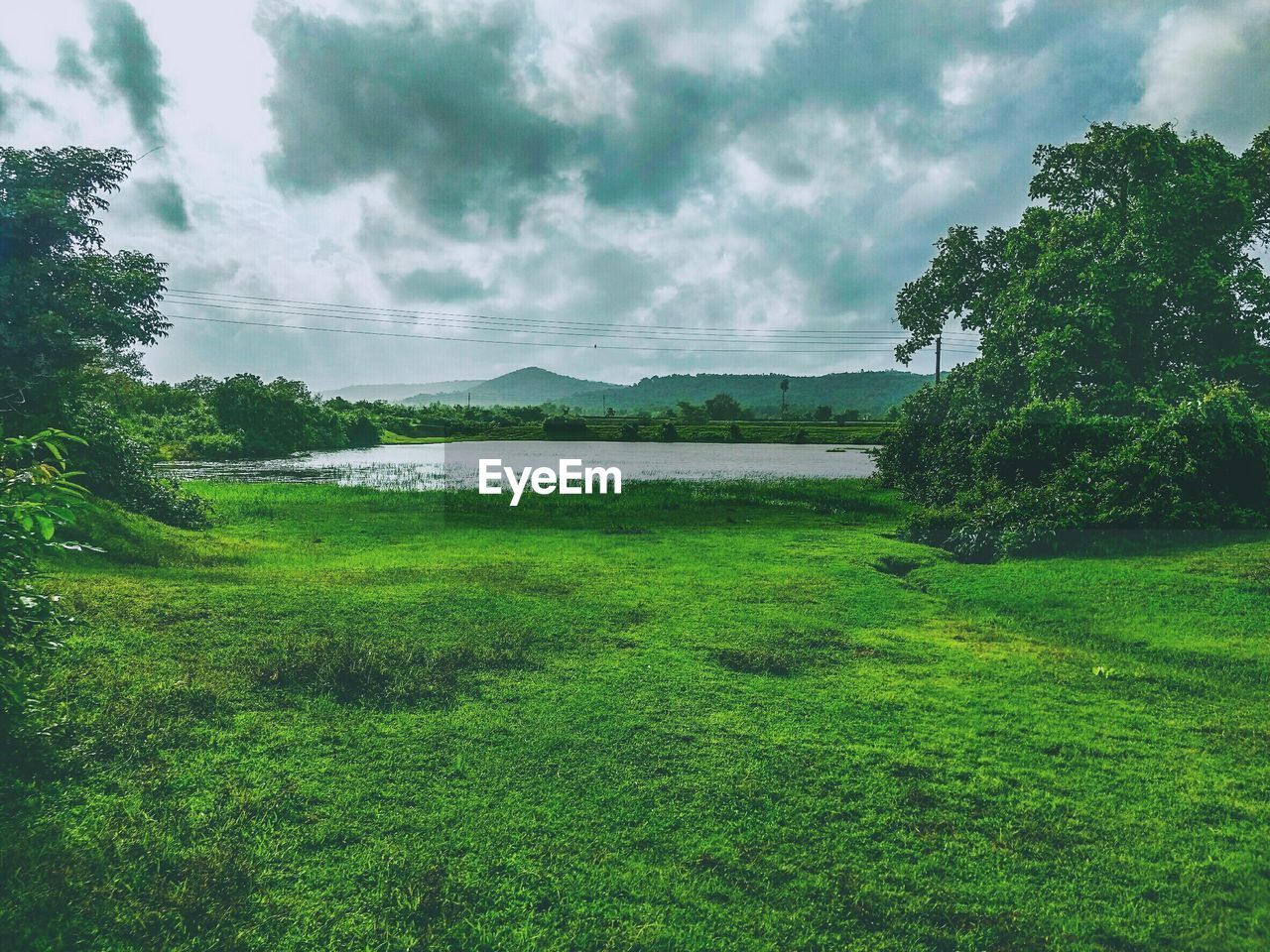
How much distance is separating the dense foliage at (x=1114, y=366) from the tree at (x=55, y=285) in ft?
72.0

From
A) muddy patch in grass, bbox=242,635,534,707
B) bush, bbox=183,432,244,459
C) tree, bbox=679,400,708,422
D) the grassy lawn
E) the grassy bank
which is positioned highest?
tree, bbox=679,400,708,422

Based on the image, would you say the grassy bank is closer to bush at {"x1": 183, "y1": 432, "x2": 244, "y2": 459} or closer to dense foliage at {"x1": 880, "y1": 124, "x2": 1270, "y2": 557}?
bush at {"x1": 183, "y1": 432, "x2": 244, "y2": 459}

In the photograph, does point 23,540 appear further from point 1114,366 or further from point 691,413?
point 691,413

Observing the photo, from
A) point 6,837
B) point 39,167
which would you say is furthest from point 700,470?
point 6,837

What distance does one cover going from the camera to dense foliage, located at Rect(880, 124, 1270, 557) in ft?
47.7

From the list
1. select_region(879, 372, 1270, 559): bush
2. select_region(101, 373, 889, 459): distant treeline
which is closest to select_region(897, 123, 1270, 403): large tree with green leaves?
select_region(879, 372, 1270, 559): bush

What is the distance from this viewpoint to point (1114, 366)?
25281mm

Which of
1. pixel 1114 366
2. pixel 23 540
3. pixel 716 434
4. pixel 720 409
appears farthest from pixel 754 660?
pixel 720 409

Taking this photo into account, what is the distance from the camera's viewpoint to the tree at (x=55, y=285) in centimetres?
1549

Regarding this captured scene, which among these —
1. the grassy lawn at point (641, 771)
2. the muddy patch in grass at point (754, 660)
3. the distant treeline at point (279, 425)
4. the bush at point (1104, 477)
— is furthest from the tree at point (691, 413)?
the muddy patch in grass at point (754, 660)

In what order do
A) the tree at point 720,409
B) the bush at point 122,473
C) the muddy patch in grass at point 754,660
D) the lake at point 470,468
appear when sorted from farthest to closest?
the tree at point 720,409 → the lake at point 470,468 → the bush at point 122,473 → the muddy patch in grass at point 754,660

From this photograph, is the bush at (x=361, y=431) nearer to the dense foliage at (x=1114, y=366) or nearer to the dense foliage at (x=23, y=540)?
the dense foliage at (x=1114, y=366)

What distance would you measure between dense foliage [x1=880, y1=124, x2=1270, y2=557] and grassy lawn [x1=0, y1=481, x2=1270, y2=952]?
3899 mm

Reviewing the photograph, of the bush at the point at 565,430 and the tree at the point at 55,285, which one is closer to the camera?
the tree at the point at 55,285
